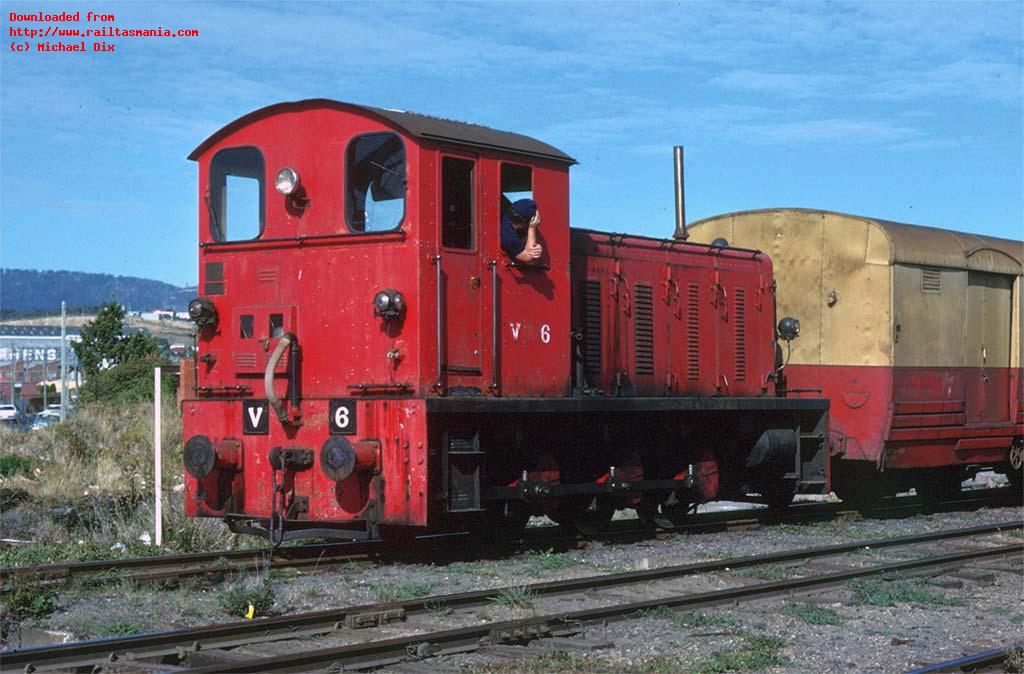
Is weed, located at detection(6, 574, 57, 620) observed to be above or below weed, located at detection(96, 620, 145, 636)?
above

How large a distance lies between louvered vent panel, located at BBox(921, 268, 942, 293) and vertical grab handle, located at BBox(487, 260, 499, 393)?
6819 mm

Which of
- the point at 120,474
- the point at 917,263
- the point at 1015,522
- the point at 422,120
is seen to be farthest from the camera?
the point at 120,474

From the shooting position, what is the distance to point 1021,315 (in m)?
16.5

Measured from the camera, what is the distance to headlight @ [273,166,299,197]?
33.1 feet

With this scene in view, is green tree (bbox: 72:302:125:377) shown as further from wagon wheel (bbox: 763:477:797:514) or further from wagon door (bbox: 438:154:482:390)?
wagon door (bbox: 438:154:482:390)

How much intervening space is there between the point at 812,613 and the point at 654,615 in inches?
41.8

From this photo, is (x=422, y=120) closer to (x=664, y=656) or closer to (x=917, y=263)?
(x=664, y=656)

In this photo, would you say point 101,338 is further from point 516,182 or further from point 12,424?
point 516,182

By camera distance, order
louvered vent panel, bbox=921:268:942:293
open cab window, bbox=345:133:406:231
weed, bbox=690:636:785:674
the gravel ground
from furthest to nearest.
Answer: louvered vent panel, bbox=921:268:942:293 → open cab window, bbox=345:133:406:231 → the gravel ground → weed, bbox=690:636:785:674

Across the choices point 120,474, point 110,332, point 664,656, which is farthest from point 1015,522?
point 110,332

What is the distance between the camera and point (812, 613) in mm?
7969

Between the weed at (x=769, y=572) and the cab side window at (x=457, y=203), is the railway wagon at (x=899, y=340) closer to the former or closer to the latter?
the weed at (x=769, y=572)

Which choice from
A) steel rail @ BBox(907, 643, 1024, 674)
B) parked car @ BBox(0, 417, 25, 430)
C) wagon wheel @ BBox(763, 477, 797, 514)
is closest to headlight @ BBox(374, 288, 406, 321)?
steel rail @ BBox(907, 643, 1024, 674)

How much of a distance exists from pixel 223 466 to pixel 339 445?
1.35 meters
